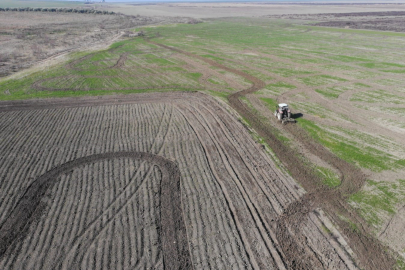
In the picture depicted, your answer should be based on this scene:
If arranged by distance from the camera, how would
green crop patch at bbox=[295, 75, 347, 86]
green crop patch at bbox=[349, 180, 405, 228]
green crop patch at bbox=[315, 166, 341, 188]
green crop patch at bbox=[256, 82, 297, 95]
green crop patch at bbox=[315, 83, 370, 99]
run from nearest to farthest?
green crop patch at bbox=[349, 180, 405, 228] < green crop patch at bbox=[315, 166, 341, 188] < green crop patch at bbox=[315, 83, 370, 99] < green crop patch at bbox=[256, 82, 297, 95] < green crop patch at bbox=[295, 75, 347, 86]

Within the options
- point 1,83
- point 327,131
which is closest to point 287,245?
point 327,131

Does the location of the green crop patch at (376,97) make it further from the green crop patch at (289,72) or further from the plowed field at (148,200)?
the plowed field at (148,200)

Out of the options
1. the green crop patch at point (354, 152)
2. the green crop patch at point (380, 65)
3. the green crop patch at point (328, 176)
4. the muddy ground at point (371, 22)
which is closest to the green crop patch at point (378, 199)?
the green crop patch at point (328, 176)

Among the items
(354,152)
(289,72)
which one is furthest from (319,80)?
(354,152)

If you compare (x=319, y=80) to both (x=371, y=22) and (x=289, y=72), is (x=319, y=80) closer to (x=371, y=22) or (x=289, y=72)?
(x=289, y=72)

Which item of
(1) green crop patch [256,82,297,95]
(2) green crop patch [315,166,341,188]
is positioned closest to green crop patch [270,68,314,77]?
(1) green crop patch [256,82,297,95]

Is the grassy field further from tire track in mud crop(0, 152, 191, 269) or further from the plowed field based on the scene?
tire track in mud crop(0, 152, 191, 269)
